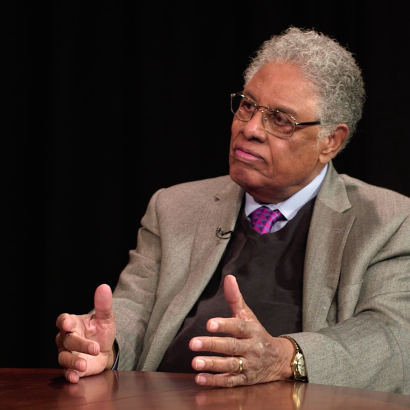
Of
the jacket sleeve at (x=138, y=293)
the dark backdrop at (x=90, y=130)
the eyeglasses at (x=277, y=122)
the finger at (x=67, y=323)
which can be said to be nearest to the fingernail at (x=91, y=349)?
the finger at (x=67, y=323)

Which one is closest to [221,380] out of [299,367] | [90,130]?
[299,367]

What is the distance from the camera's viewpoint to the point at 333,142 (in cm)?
237

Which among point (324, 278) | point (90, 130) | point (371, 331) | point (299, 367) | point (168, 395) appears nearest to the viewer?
point (168, 395)

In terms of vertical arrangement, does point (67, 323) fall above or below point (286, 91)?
below

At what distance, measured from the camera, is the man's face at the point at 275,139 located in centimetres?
220

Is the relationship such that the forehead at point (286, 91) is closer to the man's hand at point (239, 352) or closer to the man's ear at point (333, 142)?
the man's ear at point (333, 142)

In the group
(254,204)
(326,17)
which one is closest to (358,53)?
(326,17)

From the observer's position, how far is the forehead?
2193mm

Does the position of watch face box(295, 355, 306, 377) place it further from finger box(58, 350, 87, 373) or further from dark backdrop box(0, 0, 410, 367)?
dark backdrop box(0, 0, 410, 367)

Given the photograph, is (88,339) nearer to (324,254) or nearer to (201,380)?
(201,380)

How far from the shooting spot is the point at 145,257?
2.37 meters

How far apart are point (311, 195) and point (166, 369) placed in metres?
0.79

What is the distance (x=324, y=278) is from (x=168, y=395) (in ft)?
2.82

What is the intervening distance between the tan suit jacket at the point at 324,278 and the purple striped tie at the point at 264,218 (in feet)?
0.25
